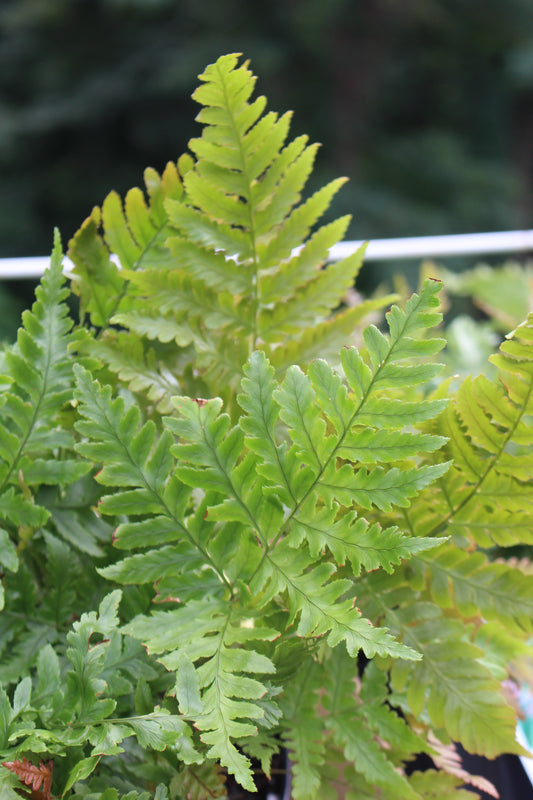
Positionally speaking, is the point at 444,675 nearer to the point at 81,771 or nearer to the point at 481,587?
the point at 481,587

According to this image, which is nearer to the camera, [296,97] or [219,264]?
[219,264]

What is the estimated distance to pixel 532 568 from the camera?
13.0 inches

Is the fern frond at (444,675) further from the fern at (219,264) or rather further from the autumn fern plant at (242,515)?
the fern at (219,264)

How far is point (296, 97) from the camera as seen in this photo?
205 inches

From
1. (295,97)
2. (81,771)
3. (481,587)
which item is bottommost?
(81,771)

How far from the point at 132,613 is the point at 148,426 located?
0.28ft

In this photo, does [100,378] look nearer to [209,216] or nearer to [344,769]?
[209,216]

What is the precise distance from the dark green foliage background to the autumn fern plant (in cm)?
402

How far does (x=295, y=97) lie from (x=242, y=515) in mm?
5408

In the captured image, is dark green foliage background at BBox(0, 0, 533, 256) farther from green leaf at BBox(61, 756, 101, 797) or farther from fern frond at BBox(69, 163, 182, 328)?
green leaf at BBox(61, 756, 101, 797)

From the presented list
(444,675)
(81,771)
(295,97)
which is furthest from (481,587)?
(295,97)

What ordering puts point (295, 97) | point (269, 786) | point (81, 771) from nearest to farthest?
point (81, 771) → point (269, 786) → point (295, 97)

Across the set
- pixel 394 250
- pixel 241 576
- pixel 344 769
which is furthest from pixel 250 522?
pixel 394 250

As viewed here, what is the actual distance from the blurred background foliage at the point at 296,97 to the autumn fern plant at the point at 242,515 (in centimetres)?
397
